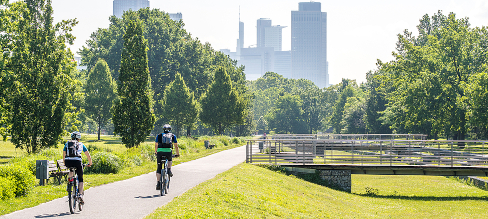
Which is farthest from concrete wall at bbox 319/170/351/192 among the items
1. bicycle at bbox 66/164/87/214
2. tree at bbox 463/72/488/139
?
tree at bbox 463/72/488/139

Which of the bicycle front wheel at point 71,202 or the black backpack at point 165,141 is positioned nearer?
the bicycle front wheel at point 71,202

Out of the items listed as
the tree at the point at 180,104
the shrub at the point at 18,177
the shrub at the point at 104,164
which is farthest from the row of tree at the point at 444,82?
the shrub at the point at 18,177

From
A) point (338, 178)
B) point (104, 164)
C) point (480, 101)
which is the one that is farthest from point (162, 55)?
point (104, 164)

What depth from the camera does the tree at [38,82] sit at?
A: 2842 centimetres

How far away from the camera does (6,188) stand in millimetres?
12391

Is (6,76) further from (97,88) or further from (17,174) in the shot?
(97,88)

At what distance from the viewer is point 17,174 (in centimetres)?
1304

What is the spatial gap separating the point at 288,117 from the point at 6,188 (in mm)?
116854

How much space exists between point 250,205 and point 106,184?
5689 mm

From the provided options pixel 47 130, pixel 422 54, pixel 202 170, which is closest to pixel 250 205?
pixel 202 170

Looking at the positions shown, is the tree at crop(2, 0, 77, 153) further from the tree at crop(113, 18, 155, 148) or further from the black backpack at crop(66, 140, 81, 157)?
the black backpack at crop(66, 140, 81, 157)

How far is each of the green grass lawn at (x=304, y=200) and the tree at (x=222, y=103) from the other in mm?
33022

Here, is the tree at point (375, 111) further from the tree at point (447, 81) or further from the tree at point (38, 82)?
the tree at point (38, 82)

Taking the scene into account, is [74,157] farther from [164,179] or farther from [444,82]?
[444,82]
